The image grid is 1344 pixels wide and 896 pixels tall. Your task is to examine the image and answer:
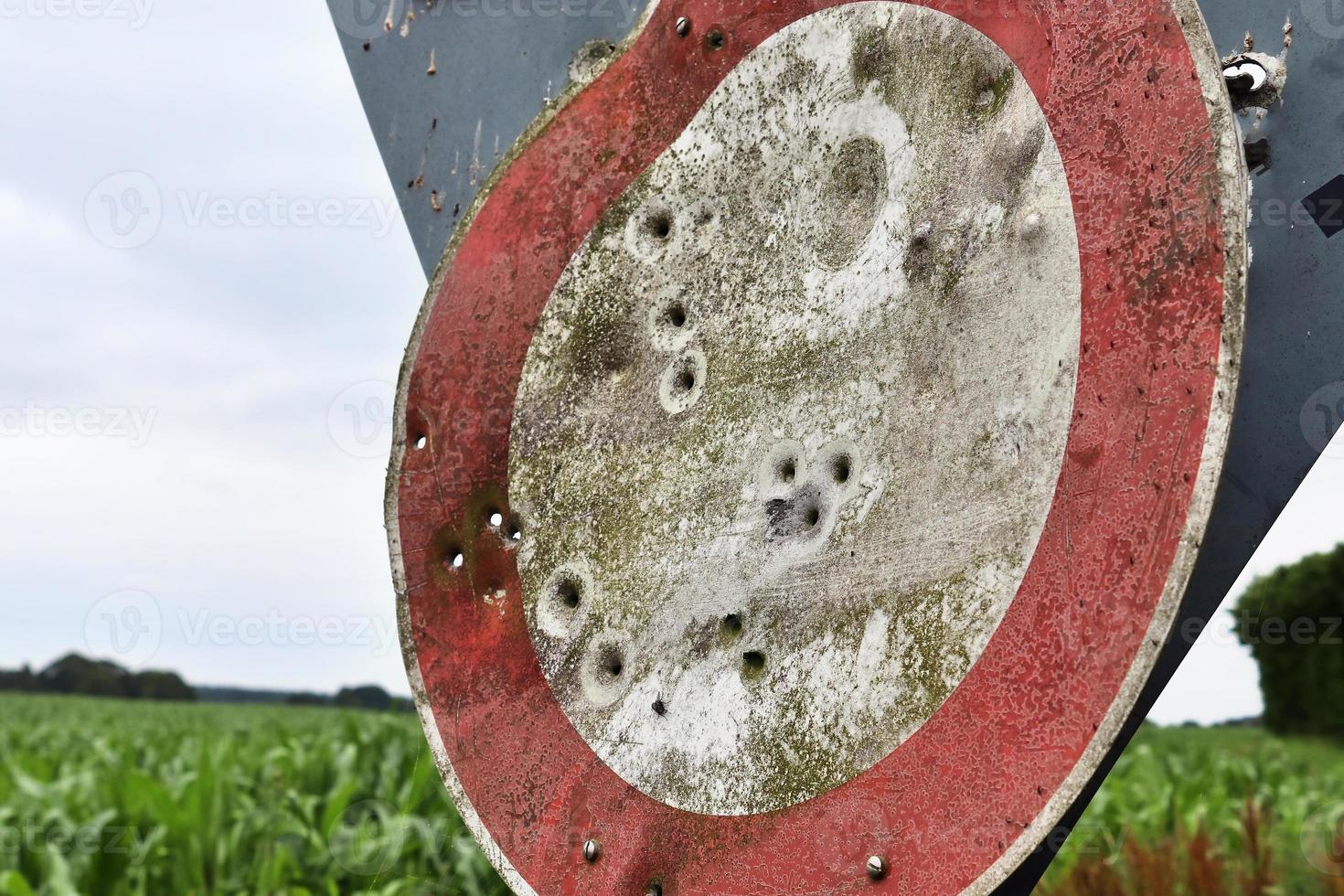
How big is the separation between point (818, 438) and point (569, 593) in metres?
0.34

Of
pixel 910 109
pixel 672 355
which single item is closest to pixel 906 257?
pixel 910 109

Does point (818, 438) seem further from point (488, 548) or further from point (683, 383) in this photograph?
point (488, 548)

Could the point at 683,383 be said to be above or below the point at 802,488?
above

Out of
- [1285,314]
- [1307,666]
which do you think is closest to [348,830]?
[1285,314]

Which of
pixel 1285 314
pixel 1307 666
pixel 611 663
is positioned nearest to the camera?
pixel 1285 314

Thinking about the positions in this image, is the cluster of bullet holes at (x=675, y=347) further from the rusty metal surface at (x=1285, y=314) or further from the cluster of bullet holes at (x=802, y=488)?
the rusty metal surface at (x=1285, y=314)

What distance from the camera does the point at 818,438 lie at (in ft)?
3.77

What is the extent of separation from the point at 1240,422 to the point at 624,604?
1.94 feet

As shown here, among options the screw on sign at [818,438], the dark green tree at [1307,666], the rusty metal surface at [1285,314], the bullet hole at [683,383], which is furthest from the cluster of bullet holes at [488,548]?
the dark green tree at [1307,666]

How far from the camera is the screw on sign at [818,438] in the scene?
935mm

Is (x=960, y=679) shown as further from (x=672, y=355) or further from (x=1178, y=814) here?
(x=1178, y=814)

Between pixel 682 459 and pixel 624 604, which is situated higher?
pixel 682 459

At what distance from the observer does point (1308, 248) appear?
1.05 meters

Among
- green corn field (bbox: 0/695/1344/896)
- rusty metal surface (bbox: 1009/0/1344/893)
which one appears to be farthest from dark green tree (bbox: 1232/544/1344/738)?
rusty metal surface (bbox: 1009/0/1344/893)
